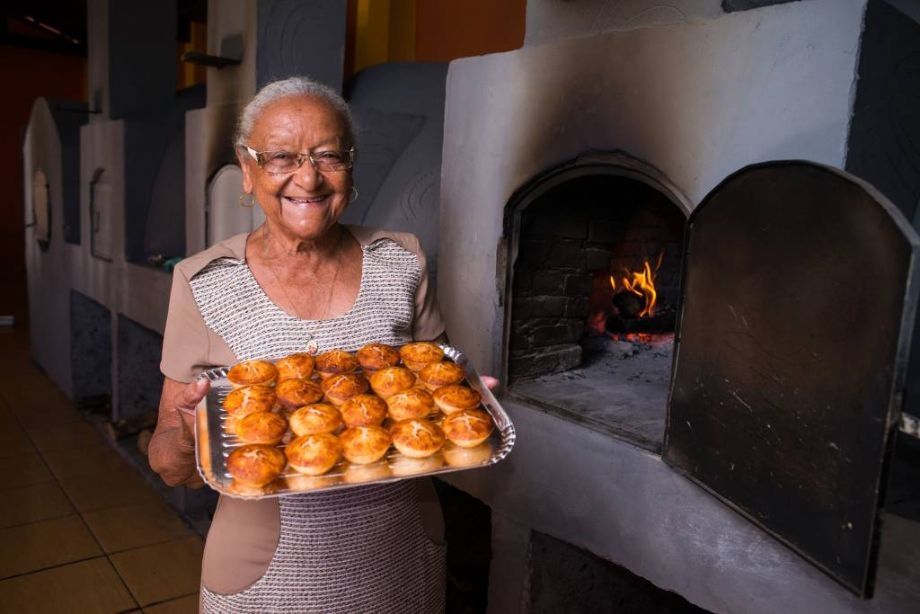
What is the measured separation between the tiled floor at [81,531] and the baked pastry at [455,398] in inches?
97.6

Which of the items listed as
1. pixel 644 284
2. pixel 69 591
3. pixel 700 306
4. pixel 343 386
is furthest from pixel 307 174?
pixel 69 591

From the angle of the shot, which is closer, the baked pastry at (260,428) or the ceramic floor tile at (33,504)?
the baked pastry at (260,428)

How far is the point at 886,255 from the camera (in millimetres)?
1349

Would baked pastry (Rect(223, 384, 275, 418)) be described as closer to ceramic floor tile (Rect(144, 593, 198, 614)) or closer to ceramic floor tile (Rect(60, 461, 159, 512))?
ceramic floor tile (Rect(144, 593, 198, 614))

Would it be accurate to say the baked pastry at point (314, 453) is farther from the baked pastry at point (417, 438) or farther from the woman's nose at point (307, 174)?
the woman's nose at point (307, 174)

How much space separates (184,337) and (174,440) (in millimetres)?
251

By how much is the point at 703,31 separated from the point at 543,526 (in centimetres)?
191

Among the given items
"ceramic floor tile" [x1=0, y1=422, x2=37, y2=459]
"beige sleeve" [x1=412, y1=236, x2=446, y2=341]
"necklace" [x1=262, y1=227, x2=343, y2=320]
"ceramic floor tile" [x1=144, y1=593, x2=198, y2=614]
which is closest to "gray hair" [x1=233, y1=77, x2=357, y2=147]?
"necklace" [x1=262, y1=227, x2=343, y2=320]

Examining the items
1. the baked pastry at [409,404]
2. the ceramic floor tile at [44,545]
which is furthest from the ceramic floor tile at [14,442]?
the baked pastry at [409,404]

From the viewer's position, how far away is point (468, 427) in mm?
1687

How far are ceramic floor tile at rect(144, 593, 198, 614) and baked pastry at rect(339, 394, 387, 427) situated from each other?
2.37 m

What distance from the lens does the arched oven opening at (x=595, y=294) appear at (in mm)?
2643

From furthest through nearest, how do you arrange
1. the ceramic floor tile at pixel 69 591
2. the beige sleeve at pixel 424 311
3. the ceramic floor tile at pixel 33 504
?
the ceramic floor tile at pixel 33 504
the ceramic floor tile at pixel 69 591
the beige sleeve at pixel 424 311

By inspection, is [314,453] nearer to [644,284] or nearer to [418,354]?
[418,354]
